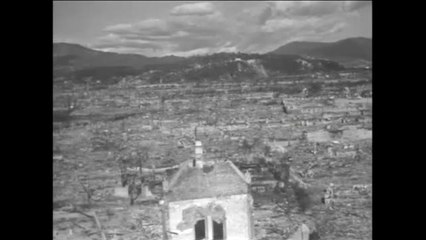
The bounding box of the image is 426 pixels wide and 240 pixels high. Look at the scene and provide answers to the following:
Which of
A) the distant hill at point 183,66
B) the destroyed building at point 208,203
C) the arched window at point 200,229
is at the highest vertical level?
the distant hill at point 183,66

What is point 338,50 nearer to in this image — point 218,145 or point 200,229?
point 218,145

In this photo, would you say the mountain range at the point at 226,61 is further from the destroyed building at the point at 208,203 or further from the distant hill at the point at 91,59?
→ the destroyed building at the point at 208,203

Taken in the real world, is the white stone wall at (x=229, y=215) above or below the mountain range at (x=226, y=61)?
below

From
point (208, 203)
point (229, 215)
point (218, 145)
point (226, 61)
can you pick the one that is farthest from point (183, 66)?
point (229, 215)

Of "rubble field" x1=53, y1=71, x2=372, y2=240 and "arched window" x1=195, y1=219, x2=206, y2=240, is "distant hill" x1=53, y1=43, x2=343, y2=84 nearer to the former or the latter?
"rubble field" x1=53, y1=71, x2=372, y2=240

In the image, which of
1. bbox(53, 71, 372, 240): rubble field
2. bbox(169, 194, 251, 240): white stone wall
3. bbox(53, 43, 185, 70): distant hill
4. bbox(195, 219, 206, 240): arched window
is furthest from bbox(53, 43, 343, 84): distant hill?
bbox(195, 219, 206, 240): arched window

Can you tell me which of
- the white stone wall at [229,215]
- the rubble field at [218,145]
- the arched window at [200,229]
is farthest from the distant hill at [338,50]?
the arched window at [200,229]
